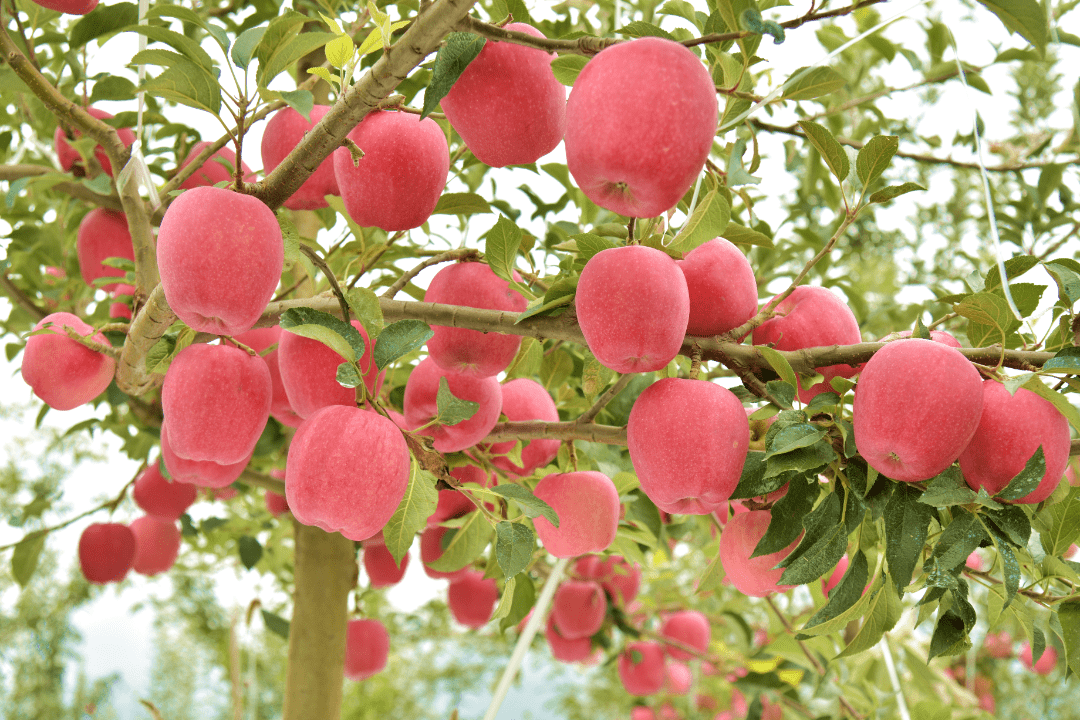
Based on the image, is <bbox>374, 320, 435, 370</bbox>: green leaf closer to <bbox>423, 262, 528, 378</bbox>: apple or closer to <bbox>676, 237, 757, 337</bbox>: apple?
<bbox>423, 262, 528, 378</bbox>: apple

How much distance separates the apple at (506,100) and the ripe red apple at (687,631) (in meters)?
1.09

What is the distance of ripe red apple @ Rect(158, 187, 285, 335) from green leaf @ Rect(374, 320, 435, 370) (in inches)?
3.0

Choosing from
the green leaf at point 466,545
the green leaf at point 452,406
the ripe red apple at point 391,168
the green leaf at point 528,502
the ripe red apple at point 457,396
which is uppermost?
the ripe red apple at point 391,168

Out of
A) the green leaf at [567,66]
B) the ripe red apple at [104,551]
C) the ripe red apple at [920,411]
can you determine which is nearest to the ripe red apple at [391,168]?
the green leaf at [567,66]

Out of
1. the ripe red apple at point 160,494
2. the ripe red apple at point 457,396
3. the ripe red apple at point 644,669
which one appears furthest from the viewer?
the ripe red apple at point 644,669

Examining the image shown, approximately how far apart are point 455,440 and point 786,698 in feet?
2.36

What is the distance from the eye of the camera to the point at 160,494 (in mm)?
1003

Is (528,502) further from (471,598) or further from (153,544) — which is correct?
(153,544)

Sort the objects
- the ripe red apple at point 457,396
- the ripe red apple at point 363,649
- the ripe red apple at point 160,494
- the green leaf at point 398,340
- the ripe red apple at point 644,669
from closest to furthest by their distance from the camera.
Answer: the green leaf at point 398,340, the ripe red apple at point 457,396, the ripe red apple at point 160,494, the ripe red apple at point 363,649, the ripe red apple at point 644,669

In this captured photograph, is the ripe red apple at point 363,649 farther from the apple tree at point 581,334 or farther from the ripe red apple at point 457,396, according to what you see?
the ripe red apple at point 457,396

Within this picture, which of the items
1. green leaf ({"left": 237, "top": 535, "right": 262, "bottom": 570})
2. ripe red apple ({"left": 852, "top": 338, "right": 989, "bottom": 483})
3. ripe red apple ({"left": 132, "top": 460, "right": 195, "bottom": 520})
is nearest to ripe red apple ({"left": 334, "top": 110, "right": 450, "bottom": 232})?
ripe red apple ({"left": 852, "top": 338, "right": 989, "bottom": 483})

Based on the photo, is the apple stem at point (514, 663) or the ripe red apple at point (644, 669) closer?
the apple stem at point (514, 663)

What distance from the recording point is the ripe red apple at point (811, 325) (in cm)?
52

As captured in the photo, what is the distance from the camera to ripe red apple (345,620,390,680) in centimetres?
121
